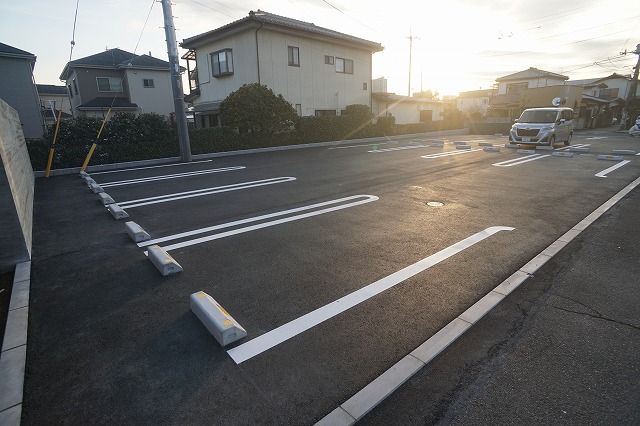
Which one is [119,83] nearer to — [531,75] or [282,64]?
[282,64]

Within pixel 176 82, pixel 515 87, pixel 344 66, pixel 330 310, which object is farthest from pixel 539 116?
pixel 515 87

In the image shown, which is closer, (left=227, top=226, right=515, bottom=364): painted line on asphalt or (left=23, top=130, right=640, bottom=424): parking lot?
(left=23, top=130, right=640, bottom=424): parking lot

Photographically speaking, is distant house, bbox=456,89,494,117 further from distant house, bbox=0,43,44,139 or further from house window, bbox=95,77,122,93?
distant house, bbox=0,43,44,139

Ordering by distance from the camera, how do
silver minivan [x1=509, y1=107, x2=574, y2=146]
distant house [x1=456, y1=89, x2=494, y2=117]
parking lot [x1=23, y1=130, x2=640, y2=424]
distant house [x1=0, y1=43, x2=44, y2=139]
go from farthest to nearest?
distant house [x1=456, y1=89, x2=494, y2=117] < distant house [x1=0, y1=43, x2=44, y2=139] < silver minivan [x1=509, y1=107, x2=574, y2=146] < parking lot [x1=23, y1=130, x2=640, y2=424]

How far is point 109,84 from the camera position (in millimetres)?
25984

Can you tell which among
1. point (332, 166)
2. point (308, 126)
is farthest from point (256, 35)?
point (332, 166)

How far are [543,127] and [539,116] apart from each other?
1248 mm

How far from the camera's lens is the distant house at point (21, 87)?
1786 centimetres

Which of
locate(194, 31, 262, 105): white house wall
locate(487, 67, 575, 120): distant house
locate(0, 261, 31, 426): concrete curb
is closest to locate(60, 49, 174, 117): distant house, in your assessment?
locate(194, 31, 262, 105): white house wall

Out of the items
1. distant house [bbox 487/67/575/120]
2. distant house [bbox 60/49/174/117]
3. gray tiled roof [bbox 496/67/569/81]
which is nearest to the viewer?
distant house [bbox 60/49/174/117]

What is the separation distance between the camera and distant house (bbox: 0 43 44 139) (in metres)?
17.9

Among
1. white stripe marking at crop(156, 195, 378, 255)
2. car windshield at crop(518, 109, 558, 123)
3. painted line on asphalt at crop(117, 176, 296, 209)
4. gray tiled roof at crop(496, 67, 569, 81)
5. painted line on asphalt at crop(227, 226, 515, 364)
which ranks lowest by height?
painted line on asphalt at crop(227, 226, 515, 364)

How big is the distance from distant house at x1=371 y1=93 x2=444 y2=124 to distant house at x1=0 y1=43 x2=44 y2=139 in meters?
22.4

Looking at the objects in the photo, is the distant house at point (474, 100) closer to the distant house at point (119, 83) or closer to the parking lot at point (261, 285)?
the distant house at point (119, 83)
